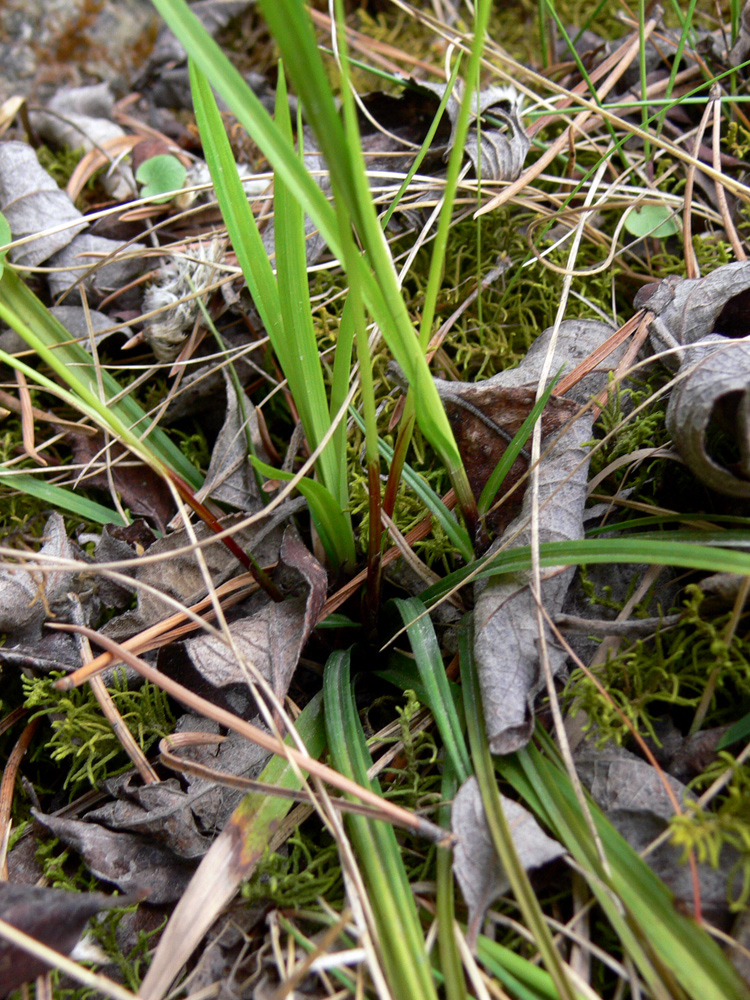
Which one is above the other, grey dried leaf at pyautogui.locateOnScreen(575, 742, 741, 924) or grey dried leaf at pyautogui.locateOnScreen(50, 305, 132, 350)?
grey dried leaf at pyautogui.locateOnScreen(50, 305, 132, 350)

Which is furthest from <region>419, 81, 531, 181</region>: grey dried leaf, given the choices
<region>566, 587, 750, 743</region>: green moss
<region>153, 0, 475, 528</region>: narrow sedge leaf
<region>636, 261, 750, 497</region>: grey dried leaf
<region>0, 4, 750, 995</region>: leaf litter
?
<region>566, 587, 750, 743</region>: green moss

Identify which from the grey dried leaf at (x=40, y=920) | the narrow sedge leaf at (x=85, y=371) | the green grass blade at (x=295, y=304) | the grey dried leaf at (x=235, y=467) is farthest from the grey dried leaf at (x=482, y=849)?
the narrow sedge leaf at (x=85, y=371)

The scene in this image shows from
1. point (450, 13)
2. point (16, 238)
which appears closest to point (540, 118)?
point (450, 13)

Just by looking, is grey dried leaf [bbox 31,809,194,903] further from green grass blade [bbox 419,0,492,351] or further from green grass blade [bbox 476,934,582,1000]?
green grass blade [bbox 419,0,492,351]

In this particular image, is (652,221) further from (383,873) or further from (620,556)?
(383,873)

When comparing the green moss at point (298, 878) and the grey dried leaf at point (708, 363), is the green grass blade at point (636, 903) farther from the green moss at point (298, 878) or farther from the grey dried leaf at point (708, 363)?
the grey dried leaf at point (708, 363)

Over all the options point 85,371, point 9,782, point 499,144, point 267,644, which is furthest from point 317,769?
point 499,144
